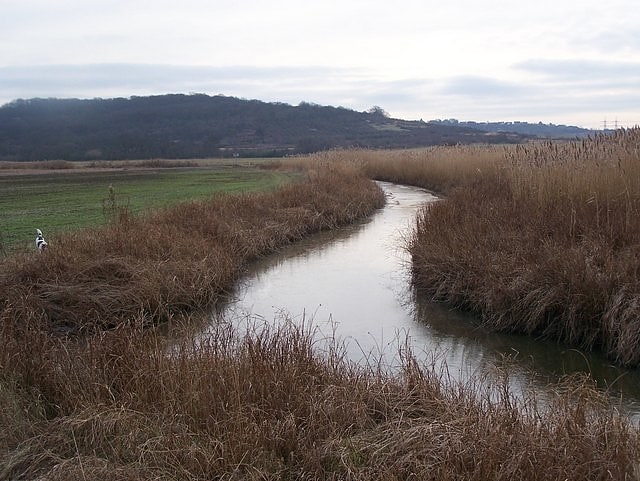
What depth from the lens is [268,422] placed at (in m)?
3.57

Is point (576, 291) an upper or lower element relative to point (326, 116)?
lower

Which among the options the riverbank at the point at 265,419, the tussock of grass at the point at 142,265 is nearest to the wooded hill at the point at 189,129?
the tussock of grass at the point at 142,265

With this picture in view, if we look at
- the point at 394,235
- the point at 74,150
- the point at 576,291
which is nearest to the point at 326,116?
the point at 74,150

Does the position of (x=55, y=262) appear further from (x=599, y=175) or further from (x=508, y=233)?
(x=599, y=175)

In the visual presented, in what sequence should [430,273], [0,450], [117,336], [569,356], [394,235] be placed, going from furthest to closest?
1. [394,235]
2. [430,273]
3. [569,356]
4. [117,336]
5. [0,450]

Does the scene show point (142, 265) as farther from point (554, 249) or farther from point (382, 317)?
point (554, 249)

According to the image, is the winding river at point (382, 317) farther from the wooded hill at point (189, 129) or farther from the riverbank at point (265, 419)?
the wooded hill at point (189, 129)

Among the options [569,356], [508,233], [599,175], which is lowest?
[569,356]

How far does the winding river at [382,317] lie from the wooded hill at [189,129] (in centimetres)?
6398

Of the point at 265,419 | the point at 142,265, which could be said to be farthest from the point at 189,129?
the point at 265,419

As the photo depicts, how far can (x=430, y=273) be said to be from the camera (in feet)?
28.3

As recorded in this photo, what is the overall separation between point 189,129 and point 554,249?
314 ft

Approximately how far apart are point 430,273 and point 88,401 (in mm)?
5720

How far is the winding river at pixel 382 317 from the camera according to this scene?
18.7 feet
